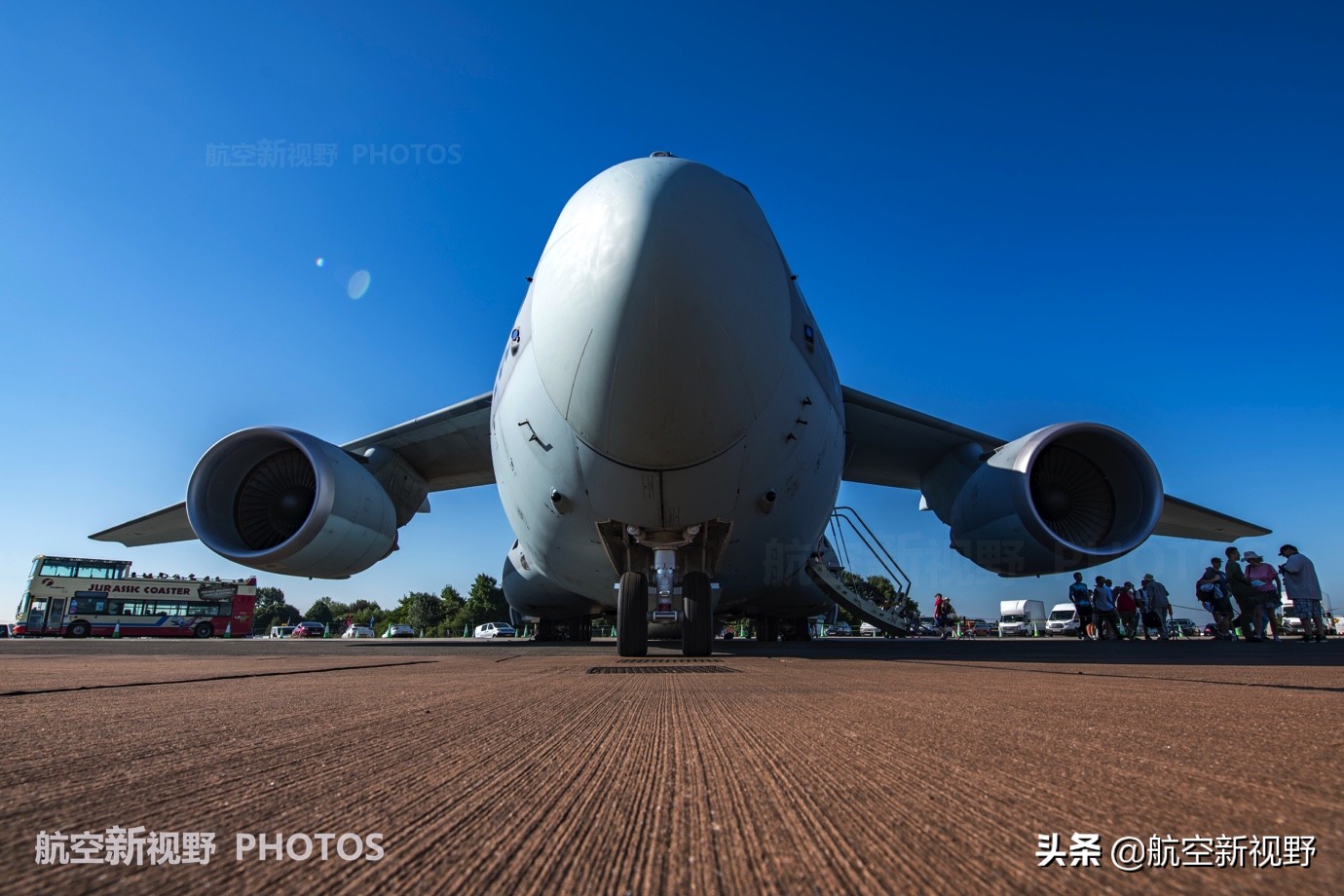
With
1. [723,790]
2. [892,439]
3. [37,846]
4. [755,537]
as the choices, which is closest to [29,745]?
[37,846]

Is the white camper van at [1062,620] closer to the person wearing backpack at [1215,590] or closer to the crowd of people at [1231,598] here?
the crowd of people at [1231,598]

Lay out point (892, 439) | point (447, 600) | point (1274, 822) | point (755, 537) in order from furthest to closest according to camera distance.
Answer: point (447, 600), point (892, 439), point (755, 537), point (1274, 822)

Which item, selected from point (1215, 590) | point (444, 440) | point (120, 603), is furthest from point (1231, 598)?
point (120, 603)

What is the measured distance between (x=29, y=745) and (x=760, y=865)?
1109mm

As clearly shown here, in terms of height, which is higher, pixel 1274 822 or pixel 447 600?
pixel 1274 822

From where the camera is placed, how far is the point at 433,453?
921cm

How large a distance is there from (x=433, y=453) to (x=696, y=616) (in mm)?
5585

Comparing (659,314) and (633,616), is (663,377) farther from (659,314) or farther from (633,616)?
(633,616)


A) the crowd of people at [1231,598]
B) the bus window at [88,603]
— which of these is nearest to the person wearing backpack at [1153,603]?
the crowd of people at [1231,598]

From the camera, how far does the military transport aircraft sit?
3961 millimetres

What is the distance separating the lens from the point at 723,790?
708 mm

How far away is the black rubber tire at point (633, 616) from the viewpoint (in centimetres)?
493

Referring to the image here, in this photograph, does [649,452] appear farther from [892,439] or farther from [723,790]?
[892,439]

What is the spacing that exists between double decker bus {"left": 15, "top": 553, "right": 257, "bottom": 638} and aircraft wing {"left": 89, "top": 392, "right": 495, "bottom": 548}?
15.2m
